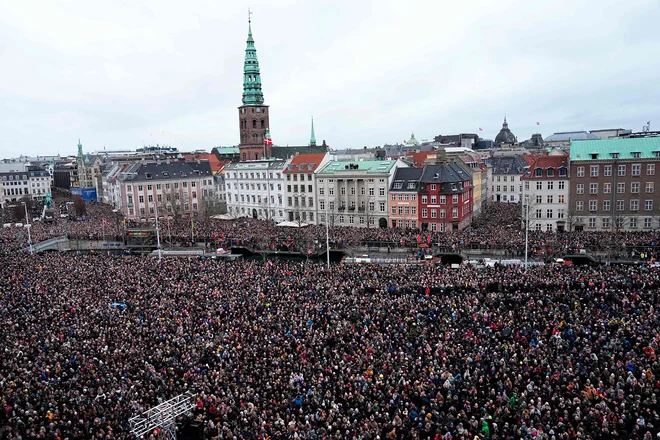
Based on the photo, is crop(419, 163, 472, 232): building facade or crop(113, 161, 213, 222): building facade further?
crop(113, 161, 213, 222): building facade

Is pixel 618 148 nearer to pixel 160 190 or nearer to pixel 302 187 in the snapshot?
pixel 302 187

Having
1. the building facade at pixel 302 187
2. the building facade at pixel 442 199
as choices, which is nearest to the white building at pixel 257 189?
the building facade at pixel 302 187

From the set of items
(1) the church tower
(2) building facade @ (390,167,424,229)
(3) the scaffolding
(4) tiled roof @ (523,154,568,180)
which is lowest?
(3) the scaffolding

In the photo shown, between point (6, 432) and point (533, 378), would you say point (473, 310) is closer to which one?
point (533, 378)

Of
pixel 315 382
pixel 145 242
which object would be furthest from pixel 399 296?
pixel 145 242

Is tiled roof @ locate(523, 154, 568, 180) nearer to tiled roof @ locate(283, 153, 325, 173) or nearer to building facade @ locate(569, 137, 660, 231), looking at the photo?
building facade @ locate(569, 137, 660, 231)

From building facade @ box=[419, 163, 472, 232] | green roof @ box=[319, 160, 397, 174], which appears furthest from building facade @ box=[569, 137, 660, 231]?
green roof @ box=[319, 160, 397, 174]

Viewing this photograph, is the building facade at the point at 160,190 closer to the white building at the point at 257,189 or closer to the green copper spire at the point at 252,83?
the white building at the point at 257,189
